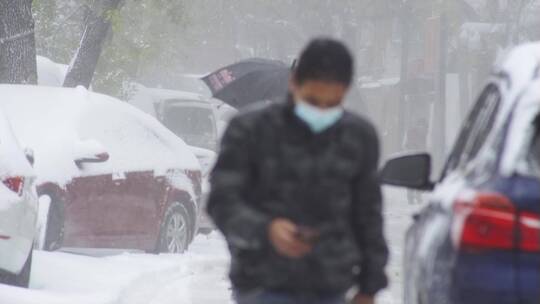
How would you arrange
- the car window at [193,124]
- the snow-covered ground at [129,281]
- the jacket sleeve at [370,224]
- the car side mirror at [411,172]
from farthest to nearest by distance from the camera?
the car window at [193,124] < the snow-covered ground at [129,281] < the car side mirror at [411,172] < the jacket sleeve at [370,224]

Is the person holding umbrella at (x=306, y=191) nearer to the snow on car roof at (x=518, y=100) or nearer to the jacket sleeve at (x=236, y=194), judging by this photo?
the jacket sleeve at (x=236, y=194)

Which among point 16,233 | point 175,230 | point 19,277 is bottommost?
point 175,230

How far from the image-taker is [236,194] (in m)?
4.52

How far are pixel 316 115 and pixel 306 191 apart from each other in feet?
0.78

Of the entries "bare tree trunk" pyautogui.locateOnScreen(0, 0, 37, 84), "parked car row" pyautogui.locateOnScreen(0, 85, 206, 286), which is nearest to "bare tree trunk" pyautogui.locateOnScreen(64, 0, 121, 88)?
"bare tree trunk" pyautogui.locateOnScreen(0, 0, 37, 84)

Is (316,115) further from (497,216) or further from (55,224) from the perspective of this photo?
(55,224)

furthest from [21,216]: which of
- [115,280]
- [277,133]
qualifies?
[277,133]

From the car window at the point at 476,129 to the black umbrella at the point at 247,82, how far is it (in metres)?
5.85

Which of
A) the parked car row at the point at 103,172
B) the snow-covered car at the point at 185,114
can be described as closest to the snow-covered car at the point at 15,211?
the parked car row at the point at 103,172

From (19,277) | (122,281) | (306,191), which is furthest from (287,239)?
(122,281)

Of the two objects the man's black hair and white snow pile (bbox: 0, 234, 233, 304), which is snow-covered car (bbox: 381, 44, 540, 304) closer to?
the man's black hair

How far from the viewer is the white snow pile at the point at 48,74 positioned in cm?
2273

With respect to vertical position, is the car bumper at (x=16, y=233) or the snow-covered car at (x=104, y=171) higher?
the car bumper at (x=16, y=233)

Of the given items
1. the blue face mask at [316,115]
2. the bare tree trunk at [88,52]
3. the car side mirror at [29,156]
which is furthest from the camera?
the bare tree trunk at [88,52]
